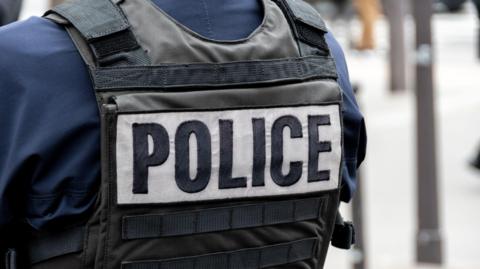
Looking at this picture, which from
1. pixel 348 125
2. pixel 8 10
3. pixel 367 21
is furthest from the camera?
pixel 367 21

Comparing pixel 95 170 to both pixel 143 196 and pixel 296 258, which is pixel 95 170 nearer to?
pixel 143 196

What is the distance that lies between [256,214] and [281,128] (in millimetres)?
201

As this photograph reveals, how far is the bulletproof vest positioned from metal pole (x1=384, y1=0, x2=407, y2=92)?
35.8ft

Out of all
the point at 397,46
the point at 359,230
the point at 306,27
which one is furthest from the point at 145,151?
the point at 397,46

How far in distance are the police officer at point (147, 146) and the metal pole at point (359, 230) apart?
114 inches

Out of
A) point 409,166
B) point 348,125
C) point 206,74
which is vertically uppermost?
point 206,74

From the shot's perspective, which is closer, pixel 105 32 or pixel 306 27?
pixel 105 32

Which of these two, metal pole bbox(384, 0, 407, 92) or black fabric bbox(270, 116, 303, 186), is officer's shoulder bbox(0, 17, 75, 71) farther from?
metal pole bbox(384, 0, 407, 92)

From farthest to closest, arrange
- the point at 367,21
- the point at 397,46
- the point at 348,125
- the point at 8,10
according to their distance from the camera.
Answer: the point at 367,21 < the point at 397,46 < the point at 8,10 < the point at 348,125

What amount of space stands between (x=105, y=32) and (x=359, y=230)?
3462mm

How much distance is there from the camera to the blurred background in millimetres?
6590

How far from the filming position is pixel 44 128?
233 cm

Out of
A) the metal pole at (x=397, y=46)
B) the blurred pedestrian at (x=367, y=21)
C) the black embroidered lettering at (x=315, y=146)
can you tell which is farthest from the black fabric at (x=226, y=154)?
the blurred pedestrian at (x=367, y=21)

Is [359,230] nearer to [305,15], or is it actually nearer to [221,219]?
[305,15]
